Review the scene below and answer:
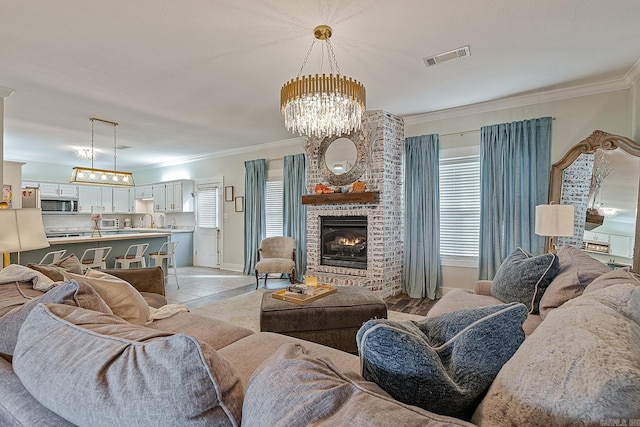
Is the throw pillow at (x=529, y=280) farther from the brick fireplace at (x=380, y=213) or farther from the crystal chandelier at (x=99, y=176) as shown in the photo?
the crystal chandelier at (x=99, y=176)

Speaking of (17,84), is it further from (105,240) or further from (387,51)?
(387,51)

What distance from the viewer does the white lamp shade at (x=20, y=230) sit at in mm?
2002

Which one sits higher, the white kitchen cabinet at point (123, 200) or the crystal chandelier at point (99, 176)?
the crystal chandelier at point (99, 176)

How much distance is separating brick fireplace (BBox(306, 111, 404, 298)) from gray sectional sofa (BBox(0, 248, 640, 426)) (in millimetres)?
3563

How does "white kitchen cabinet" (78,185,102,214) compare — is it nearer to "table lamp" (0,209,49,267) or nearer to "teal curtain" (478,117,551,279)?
"table lamp" (0,209,49,267)

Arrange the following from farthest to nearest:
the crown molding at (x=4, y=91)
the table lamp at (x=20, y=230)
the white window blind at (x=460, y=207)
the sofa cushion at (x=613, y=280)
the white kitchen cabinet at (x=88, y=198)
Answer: the white kitchen cabinet at (x=88, y=198) → the white window blind at (x=460, y=207) → the crown molding at (x=4, y=91) → the table lamp at (x=20, y=230) → the sofa cushion at (x=613, y=280)

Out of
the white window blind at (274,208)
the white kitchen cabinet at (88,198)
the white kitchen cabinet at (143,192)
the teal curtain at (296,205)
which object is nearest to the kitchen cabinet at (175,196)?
the white kitchen cabinet at (143,192)

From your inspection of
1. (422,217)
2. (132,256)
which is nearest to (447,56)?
(422,217)

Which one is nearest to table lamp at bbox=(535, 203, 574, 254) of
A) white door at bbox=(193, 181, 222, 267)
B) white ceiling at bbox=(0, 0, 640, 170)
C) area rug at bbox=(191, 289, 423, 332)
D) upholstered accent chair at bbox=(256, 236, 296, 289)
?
white ceiling at bbox=(0, 0, 640, 170)

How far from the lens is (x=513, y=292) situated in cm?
232

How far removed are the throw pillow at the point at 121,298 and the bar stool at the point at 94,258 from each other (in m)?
3.12

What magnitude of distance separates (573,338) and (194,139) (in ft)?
21.2

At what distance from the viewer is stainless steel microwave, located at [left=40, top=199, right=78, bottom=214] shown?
770 cm

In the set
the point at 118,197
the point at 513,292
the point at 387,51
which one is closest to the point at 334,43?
the point at 387,51
